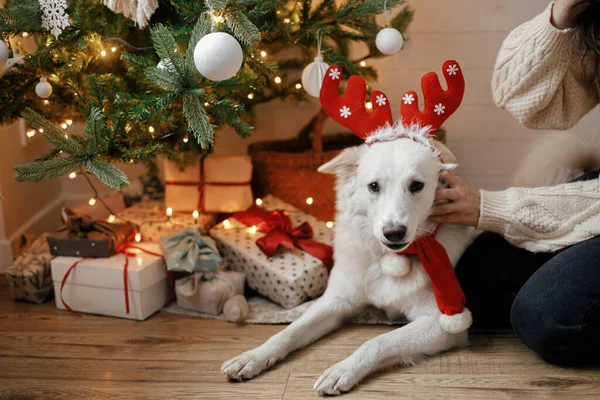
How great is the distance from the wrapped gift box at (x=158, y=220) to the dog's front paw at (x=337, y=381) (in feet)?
3.07

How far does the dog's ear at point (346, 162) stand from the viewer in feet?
5.24

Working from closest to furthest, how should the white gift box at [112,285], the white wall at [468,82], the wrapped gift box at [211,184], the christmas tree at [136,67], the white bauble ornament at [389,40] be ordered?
1. the christmas tree at [136,67]
2. the white bauble ornament at [389,40]
3. the white gift box at [112,285]
4. the wrapped gift box at [211,184]
5. the white wall at [468,82]

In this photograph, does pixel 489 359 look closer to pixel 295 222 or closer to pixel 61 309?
pixel 295 222

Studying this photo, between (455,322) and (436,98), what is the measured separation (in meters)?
0.61

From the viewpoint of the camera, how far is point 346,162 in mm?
1605

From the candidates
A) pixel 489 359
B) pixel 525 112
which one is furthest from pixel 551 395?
pixel 525 112

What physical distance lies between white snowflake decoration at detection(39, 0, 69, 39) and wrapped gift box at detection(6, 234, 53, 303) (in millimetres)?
875

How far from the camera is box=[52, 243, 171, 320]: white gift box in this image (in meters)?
1.92

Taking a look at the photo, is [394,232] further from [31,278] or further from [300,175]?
[31,278]

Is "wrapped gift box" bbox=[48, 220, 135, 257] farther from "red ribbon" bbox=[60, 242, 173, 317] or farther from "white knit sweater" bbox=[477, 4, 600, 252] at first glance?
"white knit sweater" bbox=[477, 4, 600, 252]

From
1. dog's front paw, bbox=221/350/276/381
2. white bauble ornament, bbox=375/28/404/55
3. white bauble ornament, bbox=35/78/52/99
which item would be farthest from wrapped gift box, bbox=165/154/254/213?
dog's front paw, bbox=221/350/276/381

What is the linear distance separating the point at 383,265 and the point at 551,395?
53cm

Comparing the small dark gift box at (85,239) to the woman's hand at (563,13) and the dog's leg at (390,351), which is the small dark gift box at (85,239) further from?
the woman's hand at (563,13)

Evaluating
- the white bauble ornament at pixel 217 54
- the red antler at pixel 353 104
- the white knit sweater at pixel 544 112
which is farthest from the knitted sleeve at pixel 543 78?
the white bauble ornament at pixel 217 54
